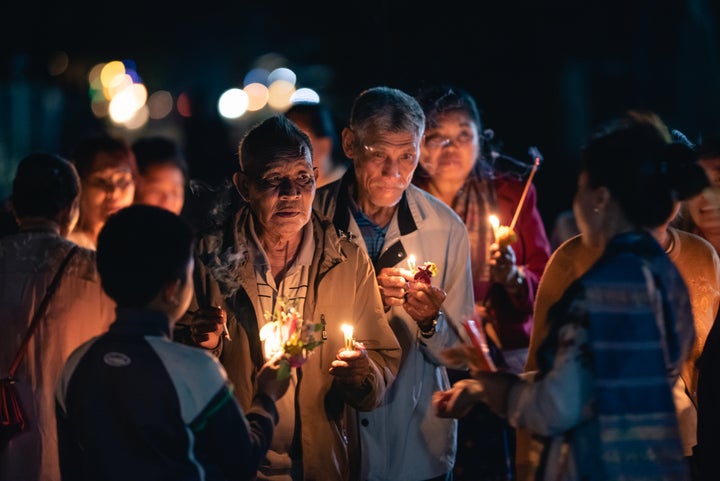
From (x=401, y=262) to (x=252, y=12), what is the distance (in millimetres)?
32199

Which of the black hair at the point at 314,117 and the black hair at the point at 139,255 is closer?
the black hair at the point at 139,255

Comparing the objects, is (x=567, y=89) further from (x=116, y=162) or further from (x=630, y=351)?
(x=630, y=351)

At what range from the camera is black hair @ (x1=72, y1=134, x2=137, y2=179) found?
6.43 meters

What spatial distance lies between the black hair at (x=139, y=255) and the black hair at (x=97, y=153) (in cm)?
335

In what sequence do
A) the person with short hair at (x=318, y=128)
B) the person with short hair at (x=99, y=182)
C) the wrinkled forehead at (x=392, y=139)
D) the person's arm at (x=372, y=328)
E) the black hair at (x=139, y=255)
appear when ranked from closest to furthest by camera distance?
the black hair at (x=139, y=255), the person's arm at (x=372, y=328), the wrinkled forehead at (x=392, y=139), the person with short hair at (x=99, y=182), the person with short hair at (x=318, y=128)

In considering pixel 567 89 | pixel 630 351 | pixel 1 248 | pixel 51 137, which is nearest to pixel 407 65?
pixel 1 248

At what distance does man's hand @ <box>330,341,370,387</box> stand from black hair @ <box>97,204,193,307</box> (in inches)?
37.9

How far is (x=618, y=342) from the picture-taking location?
305 centimetres

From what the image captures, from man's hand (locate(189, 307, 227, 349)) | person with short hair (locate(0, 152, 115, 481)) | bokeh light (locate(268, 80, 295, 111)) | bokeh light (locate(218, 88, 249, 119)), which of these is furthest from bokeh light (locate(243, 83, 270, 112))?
man's hand (locate(189, 307, 227, 349))

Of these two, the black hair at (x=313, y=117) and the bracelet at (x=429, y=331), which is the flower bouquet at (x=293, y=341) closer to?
the bracelet at (x=429, y=331)

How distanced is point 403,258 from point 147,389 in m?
2.10

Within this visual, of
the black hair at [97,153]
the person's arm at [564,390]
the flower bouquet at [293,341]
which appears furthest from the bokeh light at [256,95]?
the person's arm at [564,390]

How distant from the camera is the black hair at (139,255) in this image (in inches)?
126

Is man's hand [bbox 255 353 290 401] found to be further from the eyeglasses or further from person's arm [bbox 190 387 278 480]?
the eyeglasses
